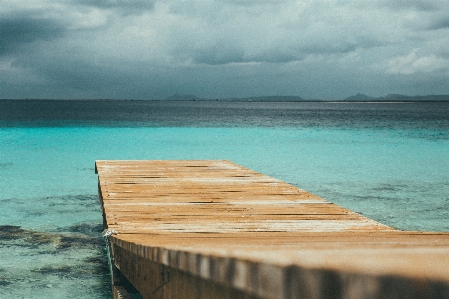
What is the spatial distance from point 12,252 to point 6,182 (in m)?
7.03

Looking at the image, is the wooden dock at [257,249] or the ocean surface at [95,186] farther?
the ocean surface at [95,186]

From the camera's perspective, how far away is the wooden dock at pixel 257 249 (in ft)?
1.49

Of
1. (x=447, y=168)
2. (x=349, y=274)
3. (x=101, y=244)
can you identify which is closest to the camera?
(x=349, y=274)

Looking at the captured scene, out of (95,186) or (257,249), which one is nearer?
(257,249)

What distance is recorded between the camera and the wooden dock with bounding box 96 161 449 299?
45 cm

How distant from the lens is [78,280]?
237 inches

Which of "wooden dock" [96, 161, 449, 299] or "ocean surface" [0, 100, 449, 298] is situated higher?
"wooden dock" [96, 161, 449, 299]

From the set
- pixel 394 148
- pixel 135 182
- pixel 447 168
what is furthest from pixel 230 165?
pixel 394 148

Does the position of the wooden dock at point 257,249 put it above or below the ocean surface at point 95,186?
above

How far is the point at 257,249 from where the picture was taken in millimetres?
687

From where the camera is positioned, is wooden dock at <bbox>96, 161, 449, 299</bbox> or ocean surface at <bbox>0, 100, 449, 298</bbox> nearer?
wooden dock at <bbox>96, 161, 449, 299</bbox>

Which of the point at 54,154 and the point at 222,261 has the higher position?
the point at 222,261

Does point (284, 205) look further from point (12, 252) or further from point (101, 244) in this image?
point (12, 252)

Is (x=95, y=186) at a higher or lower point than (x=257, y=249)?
lower
